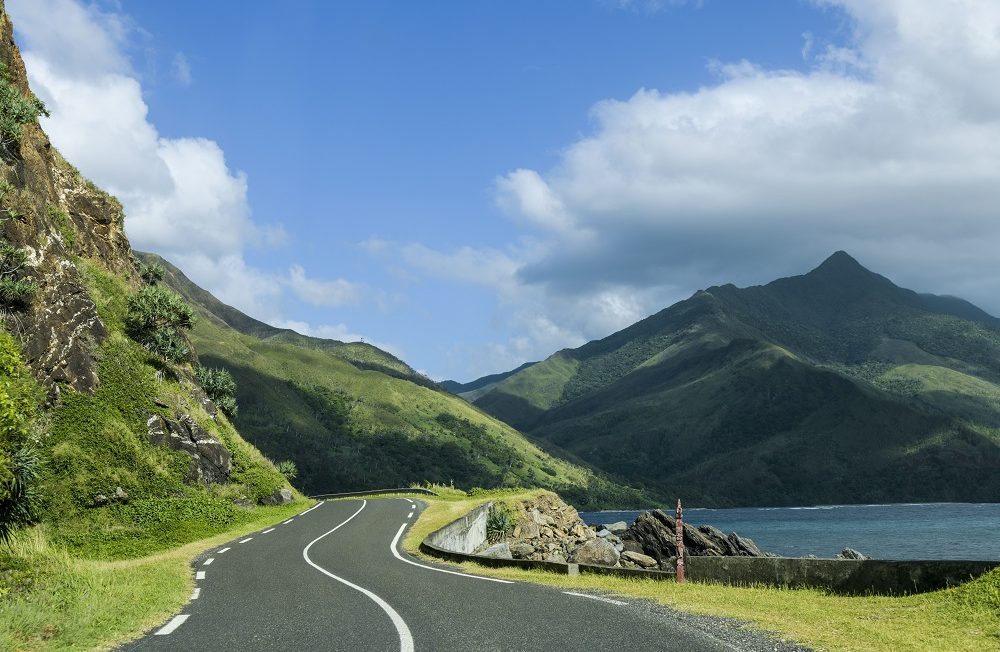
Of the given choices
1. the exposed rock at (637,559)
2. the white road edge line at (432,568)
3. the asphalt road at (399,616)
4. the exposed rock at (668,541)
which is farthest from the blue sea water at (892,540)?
the asphalt road at (399,616)

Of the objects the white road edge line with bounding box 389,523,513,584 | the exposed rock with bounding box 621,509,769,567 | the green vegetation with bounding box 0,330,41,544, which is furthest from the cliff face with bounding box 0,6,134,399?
the exposed rock with bounding box 621,509,769,567

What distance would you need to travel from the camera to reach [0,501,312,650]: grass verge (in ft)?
33.9

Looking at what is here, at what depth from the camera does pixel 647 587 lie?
53.5 ft

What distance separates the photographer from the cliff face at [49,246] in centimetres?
3638

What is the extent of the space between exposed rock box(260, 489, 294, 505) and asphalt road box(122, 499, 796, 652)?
23.8 meters

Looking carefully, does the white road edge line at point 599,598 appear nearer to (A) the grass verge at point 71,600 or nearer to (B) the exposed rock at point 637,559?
(A) the grass verge at point 71,600

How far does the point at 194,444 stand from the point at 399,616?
32.6 meters

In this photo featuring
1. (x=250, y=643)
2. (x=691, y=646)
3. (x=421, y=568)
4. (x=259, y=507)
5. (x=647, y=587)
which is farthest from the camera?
(x=259, y=507)

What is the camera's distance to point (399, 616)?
12219 millimetres

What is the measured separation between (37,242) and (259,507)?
18299mm

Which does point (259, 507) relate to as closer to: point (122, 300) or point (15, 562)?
point (122, 300)

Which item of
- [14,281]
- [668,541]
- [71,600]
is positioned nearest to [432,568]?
[71,600]

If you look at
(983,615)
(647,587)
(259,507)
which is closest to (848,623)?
(983,615)

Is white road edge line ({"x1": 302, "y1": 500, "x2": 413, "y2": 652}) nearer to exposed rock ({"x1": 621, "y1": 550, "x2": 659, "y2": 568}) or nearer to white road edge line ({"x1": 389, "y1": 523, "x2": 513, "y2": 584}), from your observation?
white road edge line ({"x1": 389, "y1": 523, "x2": 513, "y2": 584})
